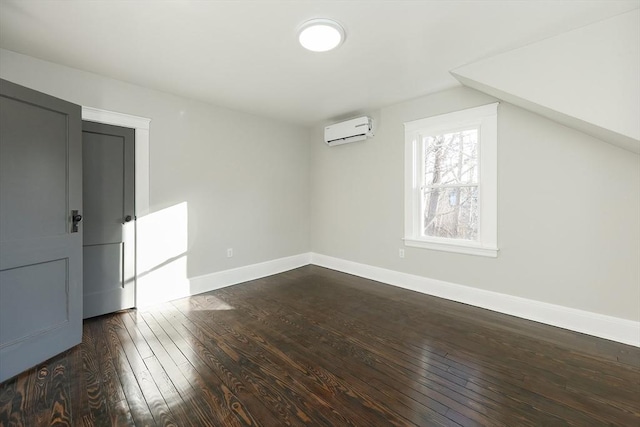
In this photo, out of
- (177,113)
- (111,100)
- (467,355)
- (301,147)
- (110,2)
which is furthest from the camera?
(301,147)

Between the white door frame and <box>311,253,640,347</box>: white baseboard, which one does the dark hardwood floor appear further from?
the white door frame

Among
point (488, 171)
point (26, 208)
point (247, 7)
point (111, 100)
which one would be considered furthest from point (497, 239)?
point (111, 100)

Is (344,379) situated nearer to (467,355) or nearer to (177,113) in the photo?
(467,355)

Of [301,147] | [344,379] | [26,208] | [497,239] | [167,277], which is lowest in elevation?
[344,379]

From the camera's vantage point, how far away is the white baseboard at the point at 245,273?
365 cm

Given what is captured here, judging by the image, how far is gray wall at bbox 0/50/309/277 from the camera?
9.18 feet

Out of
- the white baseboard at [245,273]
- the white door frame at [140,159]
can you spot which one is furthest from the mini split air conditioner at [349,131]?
the white door frame at [140,159]

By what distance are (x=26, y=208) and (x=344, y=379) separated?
2.66 m

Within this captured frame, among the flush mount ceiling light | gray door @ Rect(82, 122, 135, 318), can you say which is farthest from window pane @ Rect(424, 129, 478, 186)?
gray door @ Rect(82, 122, 135, 318)

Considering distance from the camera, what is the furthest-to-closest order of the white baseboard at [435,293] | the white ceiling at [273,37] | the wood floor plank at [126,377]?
the white baseboard at [435,293] < the white ceiling at [273,37] < the wood floor plank at [126,377]

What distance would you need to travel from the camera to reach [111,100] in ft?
9.60

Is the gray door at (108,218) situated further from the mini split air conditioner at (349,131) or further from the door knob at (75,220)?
the mini split air conditioner at (349,131)

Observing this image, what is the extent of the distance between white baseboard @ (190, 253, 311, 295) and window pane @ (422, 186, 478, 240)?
90.7 inches

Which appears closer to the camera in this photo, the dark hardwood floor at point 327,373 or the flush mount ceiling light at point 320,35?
the dark hardwood floor at point 327,373
